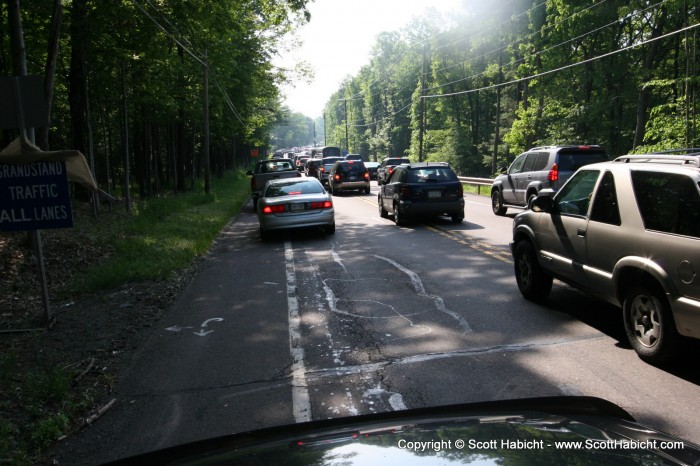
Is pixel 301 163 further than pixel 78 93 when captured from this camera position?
Yes

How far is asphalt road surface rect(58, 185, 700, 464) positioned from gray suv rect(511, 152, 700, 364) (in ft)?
1.57

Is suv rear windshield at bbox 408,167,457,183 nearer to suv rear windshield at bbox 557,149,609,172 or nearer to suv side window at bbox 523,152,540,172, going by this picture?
suv side window at bbox 523,152,540,172

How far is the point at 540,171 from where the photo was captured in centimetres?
1582

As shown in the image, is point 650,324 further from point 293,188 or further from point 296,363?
point 293,188

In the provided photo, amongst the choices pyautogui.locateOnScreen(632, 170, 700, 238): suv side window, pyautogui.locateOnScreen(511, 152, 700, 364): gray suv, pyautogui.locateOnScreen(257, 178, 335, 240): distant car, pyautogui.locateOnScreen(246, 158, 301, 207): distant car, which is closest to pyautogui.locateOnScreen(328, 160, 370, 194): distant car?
pyautogui.locateOnScreen(246, 158, 301, 207): distant car

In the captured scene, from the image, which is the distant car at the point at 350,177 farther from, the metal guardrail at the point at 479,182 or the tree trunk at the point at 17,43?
the tree trunk at the point at 17,43

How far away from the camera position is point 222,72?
93.0 feet

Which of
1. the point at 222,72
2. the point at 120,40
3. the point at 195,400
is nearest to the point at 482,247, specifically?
the point at 195,400

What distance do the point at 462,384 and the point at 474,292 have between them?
3.43 m

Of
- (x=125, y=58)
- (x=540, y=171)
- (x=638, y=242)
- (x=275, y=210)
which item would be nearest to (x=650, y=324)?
(x=638, y=242)

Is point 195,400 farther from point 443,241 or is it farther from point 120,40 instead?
point 120,40

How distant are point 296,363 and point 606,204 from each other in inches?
139

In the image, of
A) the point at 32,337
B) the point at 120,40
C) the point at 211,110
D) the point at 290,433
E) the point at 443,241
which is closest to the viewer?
the point at 290,433

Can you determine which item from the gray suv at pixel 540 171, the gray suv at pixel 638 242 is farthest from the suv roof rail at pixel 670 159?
the gray suv at pixel 540 171
